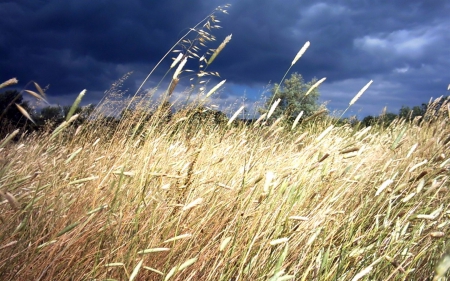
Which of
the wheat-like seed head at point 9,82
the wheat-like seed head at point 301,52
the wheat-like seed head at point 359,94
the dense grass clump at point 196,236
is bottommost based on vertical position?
the dense grass clump at point 196,236

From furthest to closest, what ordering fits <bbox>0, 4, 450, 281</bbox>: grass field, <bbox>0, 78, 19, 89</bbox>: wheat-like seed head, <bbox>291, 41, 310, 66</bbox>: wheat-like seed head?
<bbox>291, 41, 310, 66</bbox>: wheat-like seed head < <bbox>0, 4, 450, 281</bbox>: grass field < <bbox>0, 78, 19, 89</bbox>: wheat-like seed head

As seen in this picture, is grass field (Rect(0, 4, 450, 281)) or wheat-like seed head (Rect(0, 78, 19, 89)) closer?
wheat-like seed head (Rect(0, 78, 19, 89))

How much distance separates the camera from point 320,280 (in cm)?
157

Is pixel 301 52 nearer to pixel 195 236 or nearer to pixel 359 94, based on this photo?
pixel 359 94

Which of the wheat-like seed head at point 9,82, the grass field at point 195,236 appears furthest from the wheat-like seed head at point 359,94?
the wheat-like seed head at point 9,82

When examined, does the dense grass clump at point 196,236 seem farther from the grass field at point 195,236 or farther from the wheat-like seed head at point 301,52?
the wheat-like seed head at point 301,52

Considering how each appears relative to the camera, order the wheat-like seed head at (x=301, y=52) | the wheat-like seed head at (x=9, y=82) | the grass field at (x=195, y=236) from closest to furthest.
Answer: the wheat-like seed head at (x=9, y=82)
the grass field at (x=195, y=236)
the wheat-like seed head at (x=301, y=52)

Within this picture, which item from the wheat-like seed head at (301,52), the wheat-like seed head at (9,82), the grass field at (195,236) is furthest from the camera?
the wheat-like seed head at (301,52)

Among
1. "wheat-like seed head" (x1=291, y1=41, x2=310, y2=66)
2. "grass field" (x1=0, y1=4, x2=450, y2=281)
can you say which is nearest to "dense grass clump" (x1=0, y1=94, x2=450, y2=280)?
"grass field" (x1=0, y1=4, x2=450, y2=281)

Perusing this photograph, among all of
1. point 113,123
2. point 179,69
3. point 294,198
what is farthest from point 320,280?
point 113,123

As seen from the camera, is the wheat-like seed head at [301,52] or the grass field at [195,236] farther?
the wheat-like seed head at [301,52]

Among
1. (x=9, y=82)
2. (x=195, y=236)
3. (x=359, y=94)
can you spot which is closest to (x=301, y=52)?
(x=359, y=94)

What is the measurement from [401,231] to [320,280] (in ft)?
1.95

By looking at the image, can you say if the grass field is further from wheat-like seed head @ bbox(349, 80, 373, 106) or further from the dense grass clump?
wheat-like seed head @ bbox(349, 80, 373, 106)
